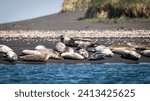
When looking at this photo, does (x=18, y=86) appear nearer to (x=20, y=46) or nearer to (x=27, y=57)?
(x=27, y=57)

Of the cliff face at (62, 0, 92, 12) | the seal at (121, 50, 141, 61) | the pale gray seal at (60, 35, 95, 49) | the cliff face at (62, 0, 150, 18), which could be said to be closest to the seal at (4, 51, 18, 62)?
the pale gray seal at (60, 35, 95, 49)

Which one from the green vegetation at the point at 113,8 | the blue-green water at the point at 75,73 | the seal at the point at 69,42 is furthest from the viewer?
the green vegetation at the point at 113,8

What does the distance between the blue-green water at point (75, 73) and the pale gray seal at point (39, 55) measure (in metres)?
0.44

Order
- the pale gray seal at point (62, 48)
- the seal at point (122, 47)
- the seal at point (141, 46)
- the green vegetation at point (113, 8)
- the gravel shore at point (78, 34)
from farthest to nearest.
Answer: the green vegetation at point (113, 8) < the gravel shore at point (78, 34) < the seal at point (141, 46) < the seal at point (122, 47) < the pale gray seal at point (62, 48)

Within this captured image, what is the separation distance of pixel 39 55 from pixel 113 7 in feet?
38.9

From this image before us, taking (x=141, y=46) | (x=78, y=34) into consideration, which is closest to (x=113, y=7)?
(x=78, y=34)

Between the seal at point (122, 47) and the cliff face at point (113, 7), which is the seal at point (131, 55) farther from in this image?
the cliff face at point (113, 7)

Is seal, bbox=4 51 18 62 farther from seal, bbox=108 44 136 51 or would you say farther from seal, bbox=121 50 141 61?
seal, bbox=121 50 141 61

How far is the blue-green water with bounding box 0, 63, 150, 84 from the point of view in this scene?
37.4 feet

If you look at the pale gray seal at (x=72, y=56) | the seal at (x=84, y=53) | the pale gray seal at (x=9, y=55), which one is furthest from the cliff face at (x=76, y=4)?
the pale gray seal at (x=72, y=56)

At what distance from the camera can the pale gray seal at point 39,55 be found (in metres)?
13.6

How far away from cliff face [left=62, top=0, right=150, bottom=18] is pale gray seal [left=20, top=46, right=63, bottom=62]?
6420 mm

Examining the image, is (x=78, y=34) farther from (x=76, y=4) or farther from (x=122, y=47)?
(x=76, y=4)

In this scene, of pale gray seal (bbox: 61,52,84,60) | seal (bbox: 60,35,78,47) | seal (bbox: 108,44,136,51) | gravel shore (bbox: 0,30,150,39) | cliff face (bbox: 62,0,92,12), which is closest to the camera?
pale gray seal (bbox: 61,52,84,60)
